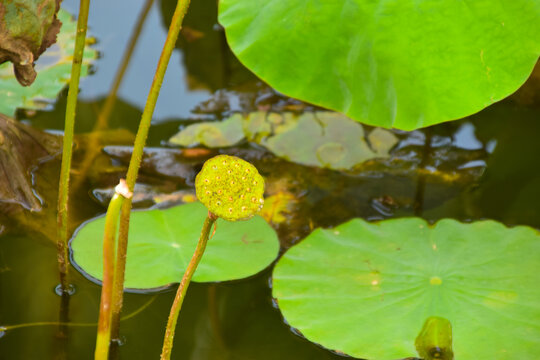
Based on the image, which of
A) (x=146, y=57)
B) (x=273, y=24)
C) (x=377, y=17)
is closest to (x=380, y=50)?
(x=377, y=17)

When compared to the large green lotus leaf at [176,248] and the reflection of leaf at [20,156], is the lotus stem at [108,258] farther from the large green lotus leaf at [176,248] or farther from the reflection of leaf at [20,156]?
the reflection of leaf at [20,156]

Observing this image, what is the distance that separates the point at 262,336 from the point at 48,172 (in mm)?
771

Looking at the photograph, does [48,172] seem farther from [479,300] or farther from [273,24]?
[479,300]

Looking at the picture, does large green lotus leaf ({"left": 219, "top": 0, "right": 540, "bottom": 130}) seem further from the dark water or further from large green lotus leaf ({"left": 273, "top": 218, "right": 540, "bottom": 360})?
the dark water

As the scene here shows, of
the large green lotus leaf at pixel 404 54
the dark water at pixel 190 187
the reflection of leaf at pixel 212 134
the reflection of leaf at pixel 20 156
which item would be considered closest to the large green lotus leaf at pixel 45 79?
the dark water at pixel 190 187

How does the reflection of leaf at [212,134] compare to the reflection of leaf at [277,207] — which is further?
the reflection of leaf at [212,134]

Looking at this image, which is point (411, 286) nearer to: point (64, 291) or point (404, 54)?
point (404, 54)

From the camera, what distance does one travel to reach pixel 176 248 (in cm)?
135

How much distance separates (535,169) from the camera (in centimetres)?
172

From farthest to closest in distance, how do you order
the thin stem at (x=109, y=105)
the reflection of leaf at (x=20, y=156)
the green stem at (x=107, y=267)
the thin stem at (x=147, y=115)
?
the thin stem at (x=109, y=105)
the reflection of leaf at (x=20, y=156)
the thin stem at (x=147, y=115)
the green stem at (x=107, y=267)

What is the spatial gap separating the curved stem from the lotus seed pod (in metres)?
0.10

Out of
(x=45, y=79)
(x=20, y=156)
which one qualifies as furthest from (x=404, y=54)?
(x=45, y=79)

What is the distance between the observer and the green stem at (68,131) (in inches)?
39.1

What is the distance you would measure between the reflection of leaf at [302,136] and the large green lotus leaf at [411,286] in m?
0.36
